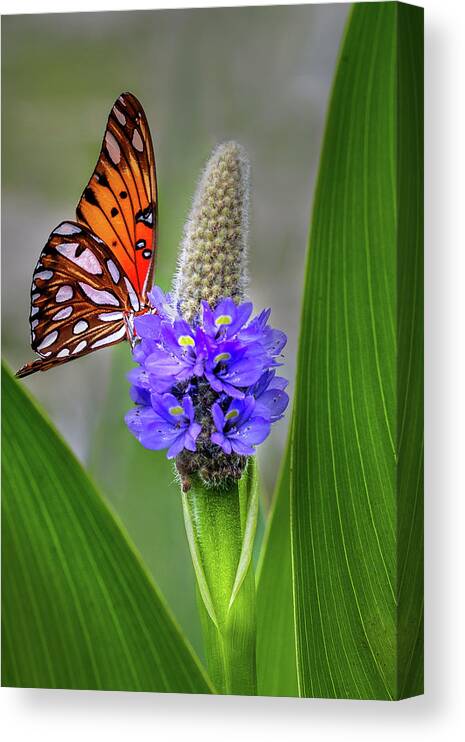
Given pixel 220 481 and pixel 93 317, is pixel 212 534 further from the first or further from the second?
pixel 93 317

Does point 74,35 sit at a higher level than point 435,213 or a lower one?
higher

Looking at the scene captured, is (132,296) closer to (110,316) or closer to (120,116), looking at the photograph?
(110,316)

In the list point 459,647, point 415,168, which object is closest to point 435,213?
point 415,168

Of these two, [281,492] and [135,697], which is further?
[135,697]

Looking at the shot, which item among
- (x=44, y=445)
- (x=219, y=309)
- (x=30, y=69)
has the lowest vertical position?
(x=44, y=445)

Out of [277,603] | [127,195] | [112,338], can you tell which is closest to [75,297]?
[112,338]

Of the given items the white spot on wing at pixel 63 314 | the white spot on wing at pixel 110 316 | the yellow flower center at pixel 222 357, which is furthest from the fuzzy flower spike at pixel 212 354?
the white spot on wing at pixel 63 314

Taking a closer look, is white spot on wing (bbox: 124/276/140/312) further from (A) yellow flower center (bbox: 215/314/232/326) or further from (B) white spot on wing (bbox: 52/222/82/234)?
(A) yellow flower center (bbox: 215/314/232/326)
